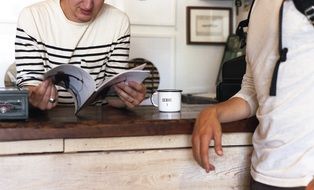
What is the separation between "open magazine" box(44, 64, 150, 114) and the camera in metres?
1.17

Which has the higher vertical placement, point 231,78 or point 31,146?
point 231,78

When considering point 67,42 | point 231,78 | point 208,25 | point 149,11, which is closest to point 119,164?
point 231,78

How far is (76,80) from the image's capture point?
48.6 inches

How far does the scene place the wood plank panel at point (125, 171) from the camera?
1.00m

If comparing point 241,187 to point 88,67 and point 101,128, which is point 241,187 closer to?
point 101,128

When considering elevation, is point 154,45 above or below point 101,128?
above

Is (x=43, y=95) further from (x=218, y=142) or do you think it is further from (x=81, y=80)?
(x=218, y=142)

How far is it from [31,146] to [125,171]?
23 centimetres

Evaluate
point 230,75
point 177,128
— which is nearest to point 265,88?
point 177,128

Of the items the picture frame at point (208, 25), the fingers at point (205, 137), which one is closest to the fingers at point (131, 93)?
the fingers at point (205, 137)

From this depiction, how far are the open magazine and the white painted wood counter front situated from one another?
0.68 ft

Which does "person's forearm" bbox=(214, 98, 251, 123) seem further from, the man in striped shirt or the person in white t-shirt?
the man in striped shirt

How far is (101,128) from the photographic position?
1.00 m

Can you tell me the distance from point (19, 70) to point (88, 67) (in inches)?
11.3
